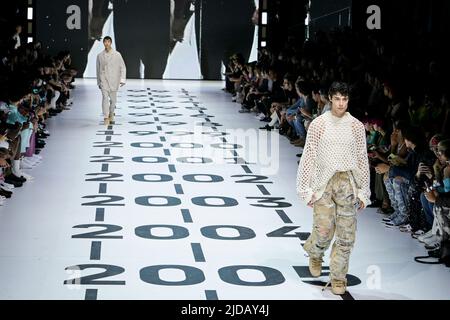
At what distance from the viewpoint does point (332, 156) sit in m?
7.16

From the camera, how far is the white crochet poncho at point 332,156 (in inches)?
282

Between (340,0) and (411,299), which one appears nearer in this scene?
(411,299)

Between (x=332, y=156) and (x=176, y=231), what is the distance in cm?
256

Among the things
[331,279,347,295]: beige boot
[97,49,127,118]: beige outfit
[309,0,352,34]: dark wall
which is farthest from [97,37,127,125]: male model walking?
[331,279,347,295]: beige boot

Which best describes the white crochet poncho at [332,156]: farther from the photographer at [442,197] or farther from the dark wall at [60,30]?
the dark wall at [60,30]

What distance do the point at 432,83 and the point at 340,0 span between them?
8.02 meters

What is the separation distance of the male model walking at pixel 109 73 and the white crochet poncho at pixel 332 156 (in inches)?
437

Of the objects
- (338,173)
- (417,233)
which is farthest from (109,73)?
(338,173)

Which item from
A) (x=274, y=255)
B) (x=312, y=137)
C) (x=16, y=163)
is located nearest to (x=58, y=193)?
(x=16, y=163)

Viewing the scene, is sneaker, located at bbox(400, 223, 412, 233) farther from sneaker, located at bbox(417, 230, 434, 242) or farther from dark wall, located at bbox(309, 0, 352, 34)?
dark wall, located at bbox(309, 0, 352, 34)

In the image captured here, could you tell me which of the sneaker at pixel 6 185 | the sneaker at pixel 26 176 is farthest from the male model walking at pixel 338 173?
the sneaker at pixel 26 176

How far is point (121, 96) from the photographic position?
24.2 metres

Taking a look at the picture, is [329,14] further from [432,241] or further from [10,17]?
[432,241]

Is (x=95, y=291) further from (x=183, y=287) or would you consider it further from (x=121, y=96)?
(x=121, y=96)
